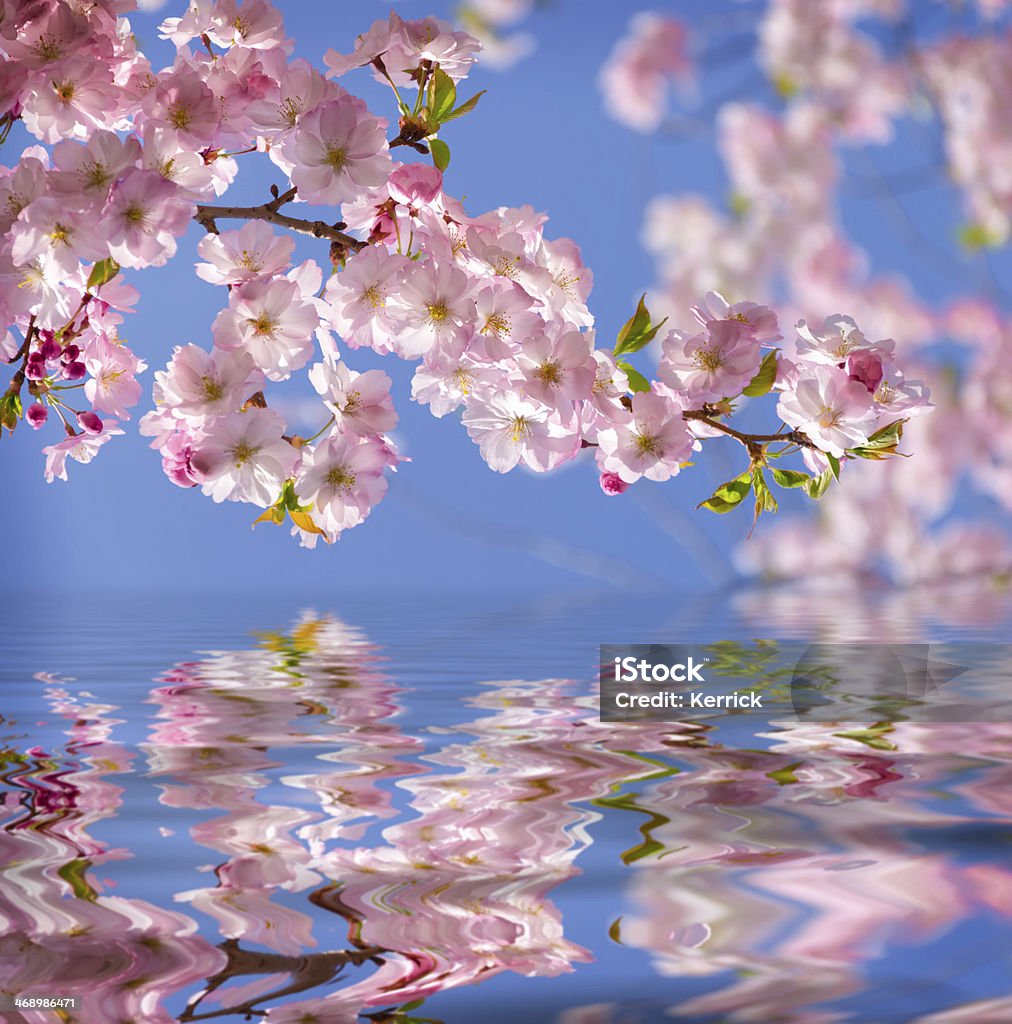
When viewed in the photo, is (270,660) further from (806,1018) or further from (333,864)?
(806,1018)

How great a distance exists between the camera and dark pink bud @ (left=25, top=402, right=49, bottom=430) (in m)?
0.92

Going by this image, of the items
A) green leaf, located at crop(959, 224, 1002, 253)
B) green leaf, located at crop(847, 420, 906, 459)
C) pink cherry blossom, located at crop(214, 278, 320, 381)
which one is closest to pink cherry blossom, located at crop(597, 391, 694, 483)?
green leaf, located at crop(847, 420, 906, 459)

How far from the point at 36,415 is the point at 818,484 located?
22.8 inches

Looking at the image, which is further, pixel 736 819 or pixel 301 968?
pixel 736 819

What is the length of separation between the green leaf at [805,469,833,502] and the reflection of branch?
46cm

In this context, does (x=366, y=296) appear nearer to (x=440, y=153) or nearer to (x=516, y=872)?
(x=440, y=153)

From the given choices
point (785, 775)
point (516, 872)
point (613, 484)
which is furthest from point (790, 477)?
point (516, 872)

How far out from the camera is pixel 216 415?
0.80 meters

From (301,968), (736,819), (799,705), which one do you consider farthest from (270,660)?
(301,968)

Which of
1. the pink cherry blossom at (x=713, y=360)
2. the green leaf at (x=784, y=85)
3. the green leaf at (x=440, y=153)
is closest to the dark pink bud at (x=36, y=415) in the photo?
→ the green leaf at (x=440, y=153)

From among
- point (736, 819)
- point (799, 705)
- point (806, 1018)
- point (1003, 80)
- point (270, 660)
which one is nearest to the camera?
point (806, 1018)

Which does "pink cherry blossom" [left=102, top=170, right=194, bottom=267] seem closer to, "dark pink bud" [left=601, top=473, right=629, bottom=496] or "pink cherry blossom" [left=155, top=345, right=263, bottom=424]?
"pink cherry blossom" [left=155, top=345, right=263, bottom=424]

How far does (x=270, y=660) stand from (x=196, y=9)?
3.74 ft

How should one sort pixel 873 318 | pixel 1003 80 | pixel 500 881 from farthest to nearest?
pixel 873 318, pixel 1003 80, pixel 500 881
